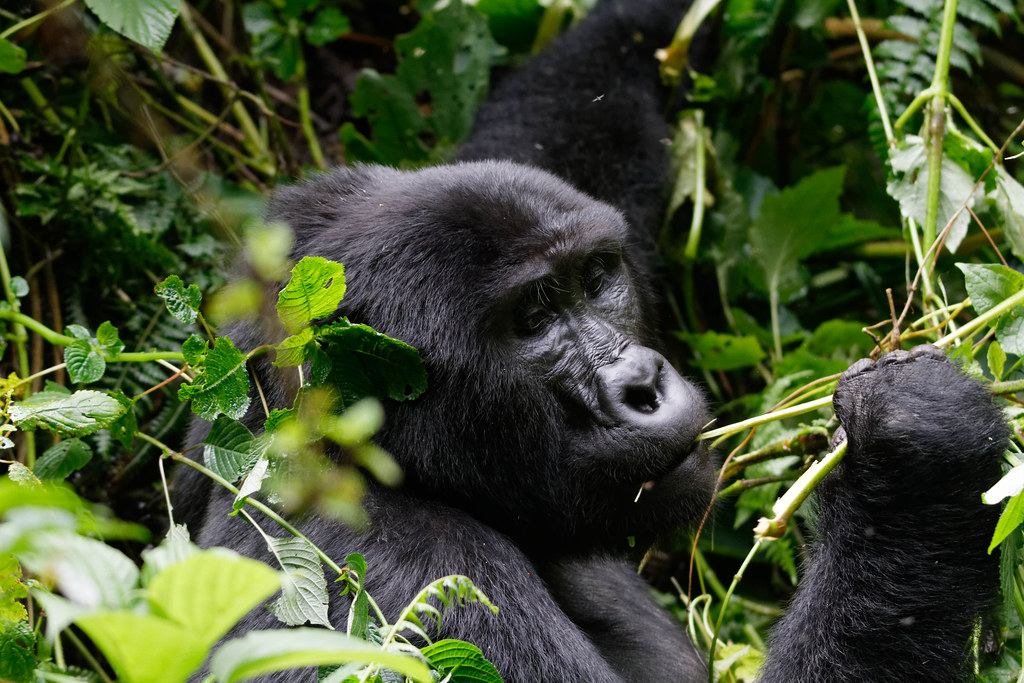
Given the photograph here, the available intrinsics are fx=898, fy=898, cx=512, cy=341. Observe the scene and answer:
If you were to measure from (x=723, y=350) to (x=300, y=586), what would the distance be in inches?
85.9

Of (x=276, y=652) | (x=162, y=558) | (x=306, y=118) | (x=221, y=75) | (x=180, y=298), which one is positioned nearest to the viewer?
(x=276, y=652)

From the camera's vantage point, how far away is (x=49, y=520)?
905mm

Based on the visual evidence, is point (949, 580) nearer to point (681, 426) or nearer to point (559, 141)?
point (681, 426)

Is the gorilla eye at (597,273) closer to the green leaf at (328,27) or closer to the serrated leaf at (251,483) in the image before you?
the serrated leaf at (251,483)

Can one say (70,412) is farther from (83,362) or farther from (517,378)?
(517,378)

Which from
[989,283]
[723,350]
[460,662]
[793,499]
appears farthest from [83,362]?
[723,350]

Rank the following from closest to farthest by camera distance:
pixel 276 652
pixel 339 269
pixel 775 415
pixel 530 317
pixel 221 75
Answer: pixel 276 652 → pixel 339 269 → pixel 775 415 → pixel 530 317 → pixel 221 75

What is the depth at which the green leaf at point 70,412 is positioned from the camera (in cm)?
202

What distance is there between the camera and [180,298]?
6.59 feet

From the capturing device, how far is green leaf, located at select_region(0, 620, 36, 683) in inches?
69.7

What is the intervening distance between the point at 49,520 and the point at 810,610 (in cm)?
191

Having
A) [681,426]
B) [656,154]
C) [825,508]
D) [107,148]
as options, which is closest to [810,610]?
[825,508]

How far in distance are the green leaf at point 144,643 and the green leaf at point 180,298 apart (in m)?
1.19

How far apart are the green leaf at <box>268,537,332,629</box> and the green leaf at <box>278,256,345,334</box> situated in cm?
50
